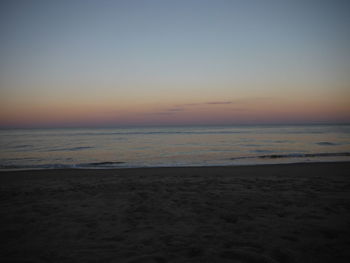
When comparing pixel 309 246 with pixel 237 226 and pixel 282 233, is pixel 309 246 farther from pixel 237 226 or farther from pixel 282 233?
pixel 237 226

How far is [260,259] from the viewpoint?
8.98 ft

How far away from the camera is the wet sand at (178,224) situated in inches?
114

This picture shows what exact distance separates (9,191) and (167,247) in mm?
6064

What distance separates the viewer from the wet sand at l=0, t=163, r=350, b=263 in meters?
2.90

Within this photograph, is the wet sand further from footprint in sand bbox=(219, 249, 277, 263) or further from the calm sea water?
the calm sea water

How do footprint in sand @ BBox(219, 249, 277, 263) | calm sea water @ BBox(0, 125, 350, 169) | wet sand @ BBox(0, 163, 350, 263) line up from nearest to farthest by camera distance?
footprint in sand @ BBox(219, 249, 277, 263) < wet sand @ BBox(0, 163, 350, 263) < calm sea water @ BBox(0, 125, 350, 169)

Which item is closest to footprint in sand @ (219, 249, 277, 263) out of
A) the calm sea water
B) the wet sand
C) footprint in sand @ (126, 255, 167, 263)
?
the wet sand

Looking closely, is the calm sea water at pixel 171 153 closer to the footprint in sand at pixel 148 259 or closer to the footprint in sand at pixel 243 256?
the footprint in sand at pixel 243 256

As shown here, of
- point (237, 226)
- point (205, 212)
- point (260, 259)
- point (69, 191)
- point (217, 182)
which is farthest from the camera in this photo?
point (217, 182)

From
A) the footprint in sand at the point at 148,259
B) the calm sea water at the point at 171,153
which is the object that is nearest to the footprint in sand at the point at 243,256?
the footprint in sand at the point at 148,259

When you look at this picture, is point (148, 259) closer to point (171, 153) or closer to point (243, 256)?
point (243, 256)

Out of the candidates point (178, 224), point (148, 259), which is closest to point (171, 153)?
point (178, 224)

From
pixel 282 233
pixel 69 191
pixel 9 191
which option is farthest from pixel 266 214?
pixel 9 191

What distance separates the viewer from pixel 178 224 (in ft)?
12.6
